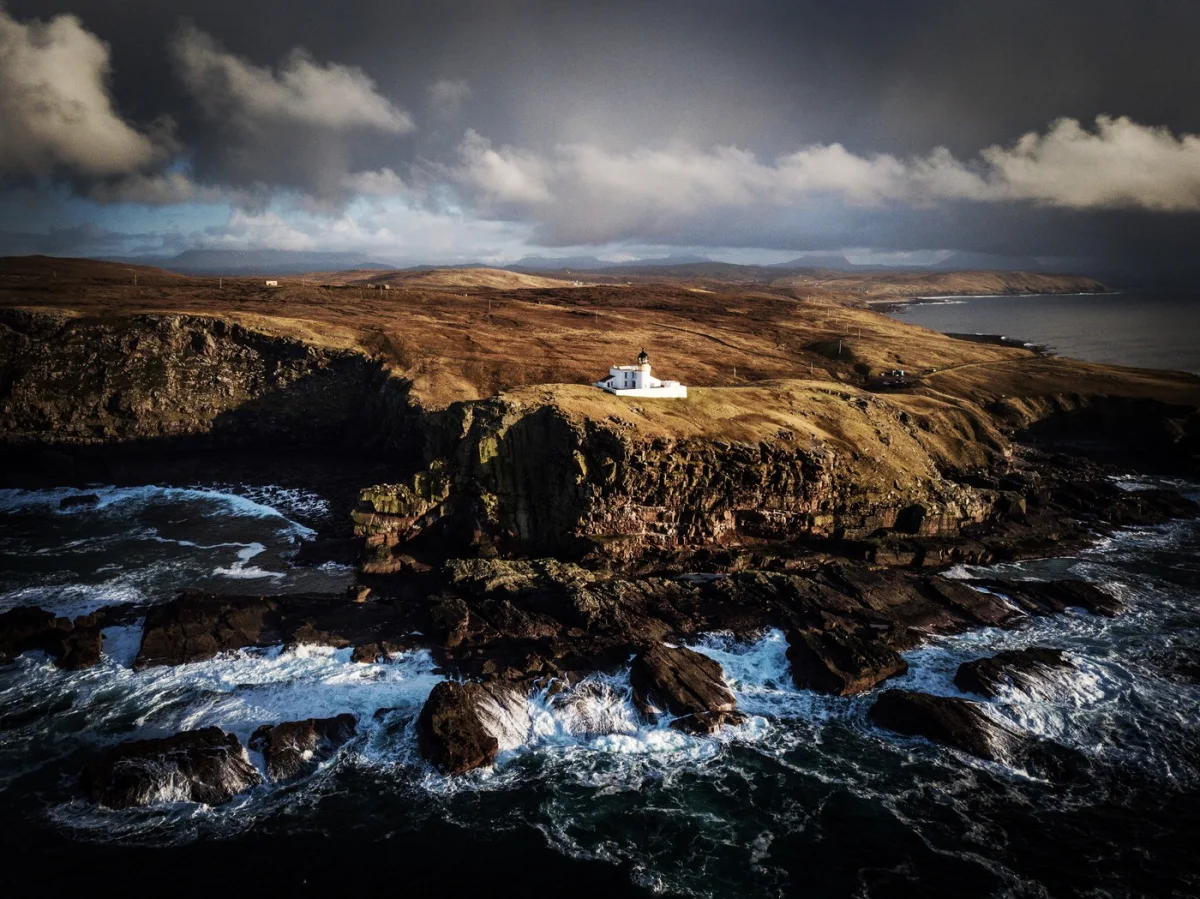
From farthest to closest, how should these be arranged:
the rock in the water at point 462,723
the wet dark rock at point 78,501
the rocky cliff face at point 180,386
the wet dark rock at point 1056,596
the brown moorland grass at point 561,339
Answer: the brown moorland grass at point 561,339
the rocky cliff face at point 180,386
the wet dark rock at point 78,501
the wet dark rock at point 1056,596
the rock in the water at point 462,723

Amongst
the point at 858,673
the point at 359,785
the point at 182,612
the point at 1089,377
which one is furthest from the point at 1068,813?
the point at 1089,377

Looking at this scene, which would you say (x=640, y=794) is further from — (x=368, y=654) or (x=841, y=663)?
(x=368, y=654)

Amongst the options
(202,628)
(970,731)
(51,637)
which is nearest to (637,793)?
(970,731)

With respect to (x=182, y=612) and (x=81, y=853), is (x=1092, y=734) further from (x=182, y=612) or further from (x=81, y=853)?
(x=182, y=612)

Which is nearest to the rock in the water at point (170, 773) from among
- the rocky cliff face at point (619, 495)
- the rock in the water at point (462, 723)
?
the rock in the water at point (462, 723)

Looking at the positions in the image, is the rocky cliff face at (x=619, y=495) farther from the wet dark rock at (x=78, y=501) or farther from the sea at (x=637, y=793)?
the wet dark rock at (x=78, y=501)
